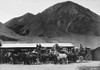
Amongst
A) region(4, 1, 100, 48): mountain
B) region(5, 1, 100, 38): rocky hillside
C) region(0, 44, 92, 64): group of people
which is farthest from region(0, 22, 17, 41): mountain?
region(0, 44, 92, 64): group of people

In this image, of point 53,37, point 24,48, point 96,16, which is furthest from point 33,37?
point 24,48

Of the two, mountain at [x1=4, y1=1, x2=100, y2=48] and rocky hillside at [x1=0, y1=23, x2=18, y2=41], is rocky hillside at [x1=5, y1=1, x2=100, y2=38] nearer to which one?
mountain at [x1=4, y1=1, x2=100, y2=48]

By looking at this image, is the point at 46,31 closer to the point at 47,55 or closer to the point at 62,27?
the point at 62,27

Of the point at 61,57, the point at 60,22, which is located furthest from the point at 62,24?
the point at 61,57

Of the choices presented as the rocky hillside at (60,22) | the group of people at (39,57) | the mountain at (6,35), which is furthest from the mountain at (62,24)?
the group of people at (39,57)

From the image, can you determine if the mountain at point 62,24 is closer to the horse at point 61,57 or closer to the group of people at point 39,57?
the group of people at point 39,57

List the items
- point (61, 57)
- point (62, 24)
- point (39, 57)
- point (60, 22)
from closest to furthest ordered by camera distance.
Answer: point (61, 57) < point (39, 57) < point (62, 24) < point (60, 22)

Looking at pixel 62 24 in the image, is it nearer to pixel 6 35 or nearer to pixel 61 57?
pixel 6 35

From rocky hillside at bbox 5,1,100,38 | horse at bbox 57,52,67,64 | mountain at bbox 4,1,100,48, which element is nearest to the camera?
horse at bbox 57,52,67,64
